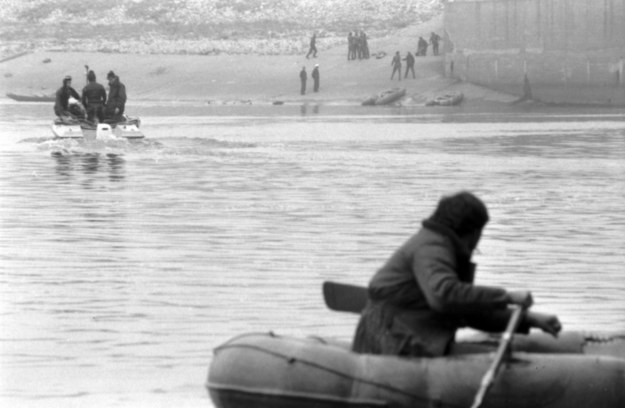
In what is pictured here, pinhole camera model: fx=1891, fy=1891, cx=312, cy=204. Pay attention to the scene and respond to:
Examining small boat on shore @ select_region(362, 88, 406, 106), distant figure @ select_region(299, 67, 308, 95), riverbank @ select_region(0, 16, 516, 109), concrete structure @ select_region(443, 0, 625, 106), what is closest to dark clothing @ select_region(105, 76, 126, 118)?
concrete structure @ select_region(443, 0, 625, 106)

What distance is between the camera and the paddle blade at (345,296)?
35.5ft

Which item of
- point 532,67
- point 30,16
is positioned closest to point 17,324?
point 532,67

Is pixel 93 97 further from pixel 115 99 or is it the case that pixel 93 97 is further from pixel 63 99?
pixel 63 99

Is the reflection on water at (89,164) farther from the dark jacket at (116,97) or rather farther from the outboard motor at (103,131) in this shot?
the dark jacket at (116,97)

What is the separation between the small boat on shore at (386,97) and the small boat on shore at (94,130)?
3809 cm

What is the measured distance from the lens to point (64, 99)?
40.1 metres

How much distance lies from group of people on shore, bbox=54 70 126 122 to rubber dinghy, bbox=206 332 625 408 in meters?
29.6

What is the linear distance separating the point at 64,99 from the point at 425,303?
31.0m

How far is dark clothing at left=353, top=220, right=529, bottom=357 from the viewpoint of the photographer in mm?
9562

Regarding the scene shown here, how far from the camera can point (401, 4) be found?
11562 cm

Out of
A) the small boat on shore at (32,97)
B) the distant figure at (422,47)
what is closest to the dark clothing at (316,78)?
the distant figure at (422,47)

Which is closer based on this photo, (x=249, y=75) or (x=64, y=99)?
(x=64, y=99)

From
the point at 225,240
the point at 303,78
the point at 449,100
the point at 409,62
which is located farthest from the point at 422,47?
the point at 225,240

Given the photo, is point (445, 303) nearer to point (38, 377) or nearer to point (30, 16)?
point (38, 377)
